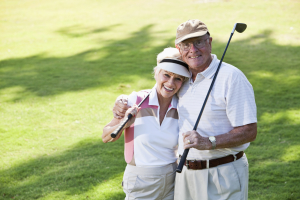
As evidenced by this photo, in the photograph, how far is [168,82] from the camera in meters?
2.71

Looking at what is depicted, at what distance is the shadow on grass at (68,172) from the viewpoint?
4.55 meters

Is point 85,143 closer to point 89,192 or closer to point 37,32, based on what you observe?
point 89,192

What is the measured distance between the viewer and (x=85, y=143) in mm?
5984

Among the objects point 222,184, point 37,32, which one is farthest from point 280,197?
point 37,32

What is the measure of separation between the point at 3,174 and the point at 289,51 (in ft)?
30.1

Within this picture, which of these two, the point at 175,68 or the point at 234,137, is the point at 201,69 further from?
the point at 234,137

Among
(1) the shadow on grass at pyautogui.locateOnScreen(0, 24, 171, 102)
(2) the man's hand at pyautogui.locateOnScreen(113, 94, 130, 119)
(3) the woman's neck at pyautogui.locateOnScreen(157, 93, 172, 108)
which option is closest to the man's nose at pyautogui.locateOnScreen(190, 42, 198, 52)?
(3) the woman's neck at pyautogui.locateOnScreen(157, 93, 172, 108)

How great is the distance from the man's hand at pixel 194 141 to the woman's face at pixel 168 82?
0.53 meters

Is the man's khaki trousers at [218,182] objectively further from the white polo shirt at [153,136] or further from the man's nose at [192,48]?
the man's nose at [192,48]

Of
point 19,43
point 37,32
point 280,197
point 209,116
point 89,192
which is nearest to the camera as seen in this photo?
point 209,116

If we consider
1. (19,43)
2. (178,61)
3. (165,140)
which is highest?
(178,61)

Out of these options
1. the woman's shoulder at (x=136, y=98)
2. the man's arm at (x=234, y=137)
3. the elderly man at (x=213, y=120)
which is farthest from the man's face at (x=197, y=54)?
the man's arm at (x=234, y=137)

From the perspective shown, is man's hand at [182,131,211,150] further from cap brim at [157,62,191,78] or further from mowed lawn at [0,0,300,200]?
mowed lawn at [0,0,300,200]

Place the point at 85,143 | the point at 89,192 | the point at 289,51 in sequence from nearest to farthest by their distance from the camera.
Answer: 1. the point at 89,192
2. the point at 85,143
3. the point at 289,51
